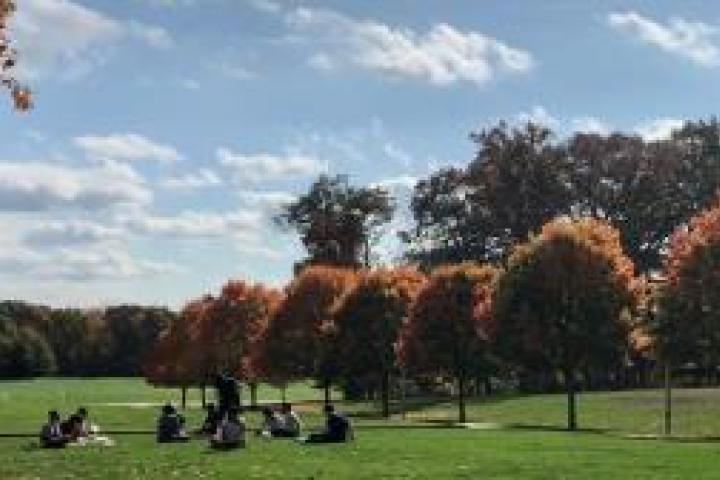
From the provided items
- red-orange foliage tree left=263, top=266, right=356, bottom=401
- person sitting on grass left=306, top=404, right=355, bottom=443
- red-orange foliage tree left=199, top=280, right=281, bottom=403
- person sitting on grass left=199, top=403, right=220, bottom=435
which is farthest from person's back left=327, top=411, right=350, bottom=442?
red-orange foliage tree left=199, top=280, right=281, bottom=403

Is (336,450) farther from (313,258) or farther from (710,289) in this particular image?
(313,258)

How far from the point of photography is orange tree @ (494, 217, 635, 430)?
6406 centimetres

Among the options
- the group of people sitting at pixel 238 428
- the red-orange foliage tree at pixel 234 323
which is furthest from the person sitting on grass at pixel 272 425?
the red-orange foliage tree at pixel 234 323

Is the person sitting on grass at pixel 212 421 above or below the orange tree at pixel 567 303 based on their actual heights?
below

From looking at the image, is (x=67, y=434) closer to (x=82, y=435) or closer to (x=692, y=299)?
(x=82, y=435)

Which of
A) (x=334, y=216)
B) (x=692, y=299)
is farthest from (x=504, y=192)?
(x=692, y=299)

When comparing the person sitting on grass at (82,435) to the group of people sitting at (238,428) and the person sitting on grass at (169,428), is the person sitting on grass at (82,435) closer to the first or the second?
the person sitting on grass at (169,428)

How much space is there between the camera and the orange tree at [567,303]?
64062 millimetres

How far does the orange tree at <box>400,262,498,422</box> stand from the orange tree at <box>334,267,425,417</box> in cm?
444

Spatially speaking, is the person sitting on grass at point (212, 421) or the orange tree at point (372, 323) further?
the orange tree at point (372, 323)

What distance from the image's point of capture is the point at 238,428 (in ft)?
140

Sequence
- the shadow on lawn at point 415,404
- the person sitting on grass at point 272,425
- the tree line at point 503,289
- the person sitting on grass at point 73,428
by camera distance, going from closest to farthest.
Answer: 1. the person sitting on grass at point 272,425
2. the person sitting on grass at point 73,428
3. the tree line at point 503,289
4. the shadow on lawn at point 415,404

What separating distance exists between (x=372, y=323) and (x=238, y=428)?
39706 mm

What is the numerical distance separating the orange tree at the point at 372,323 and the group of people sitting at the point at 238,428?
28340 mm
